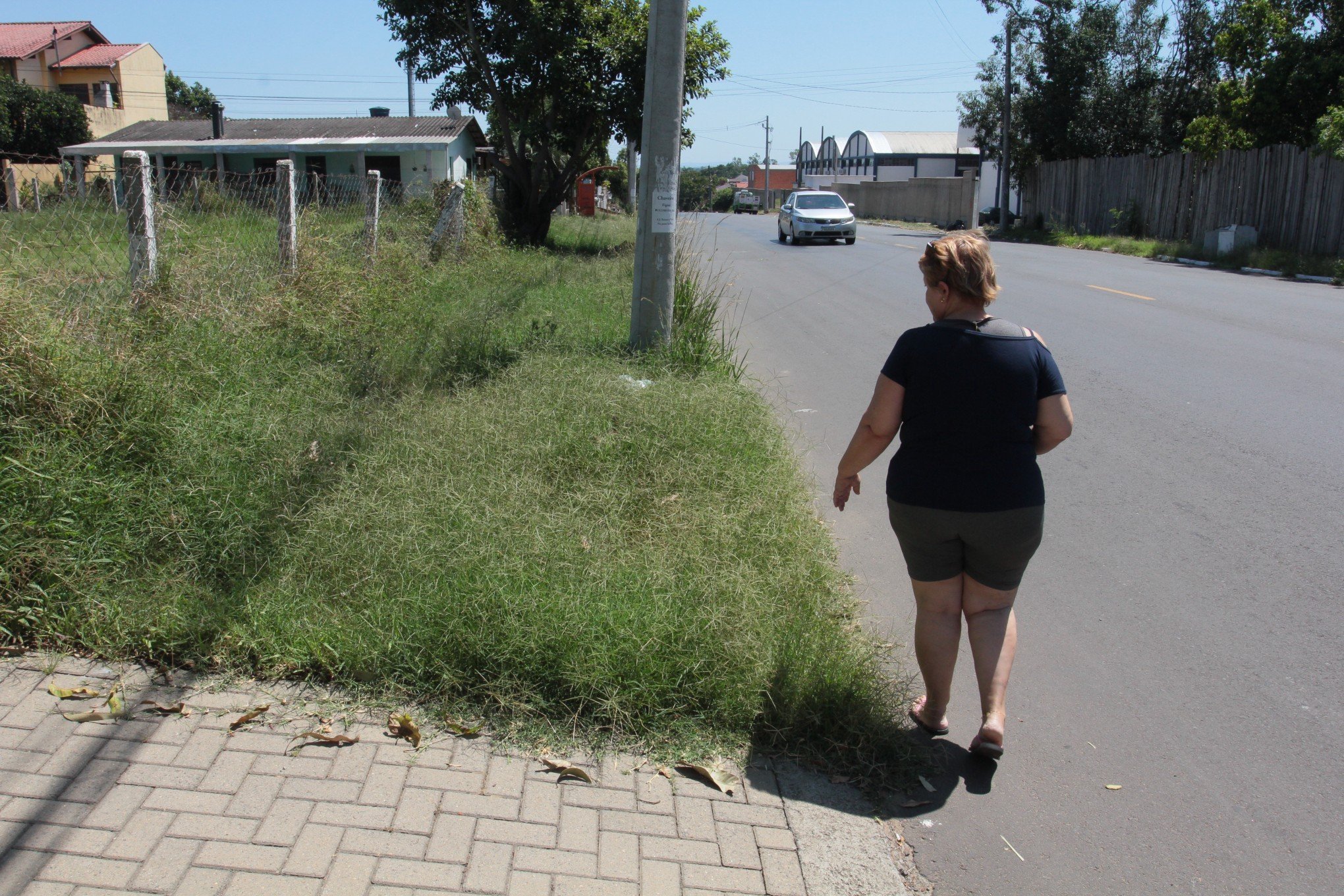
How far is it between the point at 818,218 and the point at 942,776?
23609 mm

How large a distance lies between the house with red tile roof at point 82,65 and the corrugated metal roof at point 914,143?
50.8 m

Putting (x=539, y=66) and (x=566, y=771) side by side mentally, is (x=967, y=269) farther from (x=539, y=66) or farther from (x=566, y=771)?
(x=539, y=66)

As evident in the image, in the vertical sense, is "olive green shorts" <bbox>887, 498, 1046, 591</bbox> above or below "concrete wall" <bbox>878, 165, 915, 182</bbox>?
below

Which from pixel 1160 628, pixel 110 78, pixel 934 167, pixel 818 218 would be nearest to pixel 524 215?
pixel 818 218

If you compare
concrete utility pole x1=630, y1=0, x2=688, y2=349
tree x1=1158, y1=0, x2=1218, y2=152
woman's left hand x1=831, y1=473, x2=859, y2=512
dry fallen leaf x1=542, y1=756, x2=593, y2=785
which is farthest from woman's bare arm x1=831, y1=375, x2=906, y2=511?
tree x1=1158, y1=0, x2=1218, y2=152

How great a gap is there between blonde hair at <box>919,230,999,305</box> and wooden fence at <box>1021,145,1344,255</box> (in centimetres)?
1983

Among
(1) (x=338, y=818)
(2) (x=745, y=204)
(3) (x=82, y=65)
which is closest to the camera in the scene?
(1) (x=338, y=818)

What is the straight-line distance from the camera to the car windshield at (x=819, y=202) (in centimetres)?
2630

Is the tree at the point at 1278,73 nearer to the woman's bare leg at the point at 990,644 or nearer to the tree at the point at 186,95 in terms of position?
the woman's bare leg at the point at 990,644

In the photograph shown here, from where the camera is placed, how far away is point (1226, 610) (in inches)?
172

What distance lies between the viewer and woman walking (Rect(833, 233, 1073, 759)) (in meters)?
3.19

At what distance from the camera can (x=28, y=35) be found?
5003 cm

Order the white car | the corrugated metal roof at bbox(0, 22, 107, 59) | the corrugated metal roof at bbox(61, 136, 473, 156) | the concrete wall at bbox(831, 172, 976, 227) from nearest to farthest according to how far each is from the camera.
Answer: the white car → the corrugated metal roof at bbox(61, 136, 473, 156) → the concrete wall at bbox(831, 172, 976, 227) → the corrugated metal roof at bbox(0, 22, 107, 59)

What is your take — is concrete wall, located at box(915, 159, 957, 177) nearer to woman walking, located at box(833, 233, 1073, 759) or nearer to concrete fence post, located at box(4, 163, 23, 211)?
concrete fence post, located at box(4, 163, 23, 211)
